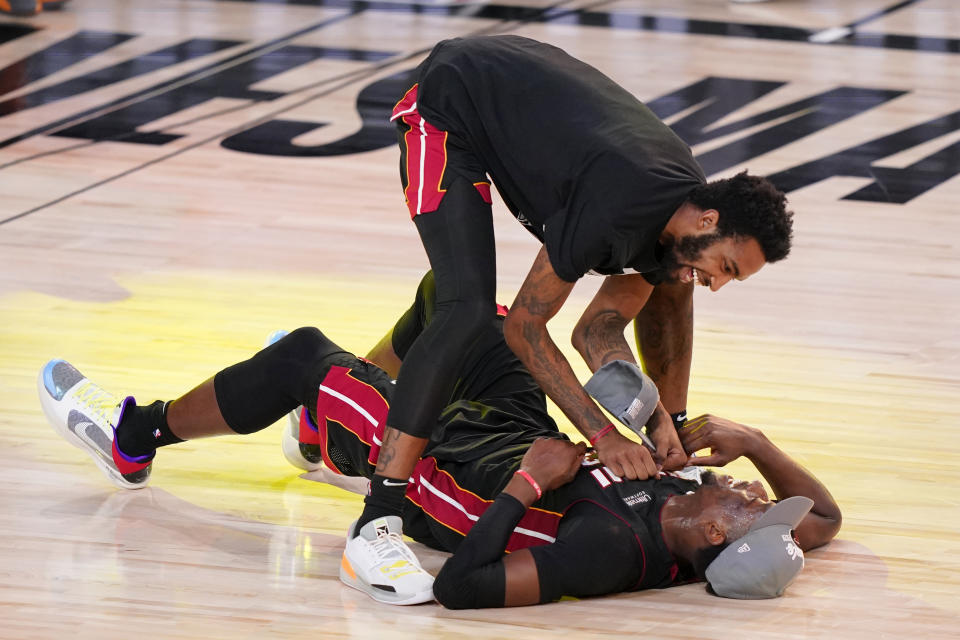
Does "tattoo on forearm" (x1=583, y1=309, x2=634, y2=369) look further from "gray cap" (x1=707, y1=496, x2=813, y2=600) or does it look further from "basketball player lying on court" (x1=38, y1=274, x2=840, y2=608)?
"gray cap" (x1=707, y1=496, x2=813, y2=600)

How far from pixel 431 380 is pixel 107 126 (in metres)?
3.99

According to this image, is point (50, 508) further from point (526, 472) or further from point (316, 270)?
point (316, 270)

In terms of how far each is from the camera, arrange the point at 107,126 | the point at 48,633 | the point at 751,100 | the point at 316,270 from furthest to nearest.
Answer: the point at 751,100 → the point at 107,126 → the point at 316,270 → the point at 48,633

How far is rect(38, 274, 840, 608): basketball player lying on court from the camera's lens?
2.66 meters

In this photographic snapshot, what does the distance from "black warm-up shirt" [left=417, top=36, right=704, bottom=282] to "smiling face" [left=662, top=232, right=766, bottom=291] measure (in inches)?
2.3

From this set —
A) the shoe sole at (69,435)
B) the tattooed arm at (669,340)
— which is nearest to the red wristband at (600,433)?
the tattooed arm at (669,340)

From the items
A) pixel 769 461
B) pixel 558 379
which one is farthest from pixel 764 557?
pixel 558 379

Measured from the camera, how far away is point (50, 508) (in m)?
3.08

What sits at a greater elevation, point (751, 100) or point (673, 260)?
point (673, 260)

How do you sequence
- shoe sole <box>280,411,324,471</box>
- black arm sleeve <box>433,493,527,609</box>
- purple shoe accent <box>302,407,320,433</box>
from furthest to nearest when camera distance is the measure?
1. shoe sole <box>280,411,324,471</box>
2. purple shoe accent <box>302,407,320,433</box>
3. black arm sleeve <box>433,493,527,609</box>

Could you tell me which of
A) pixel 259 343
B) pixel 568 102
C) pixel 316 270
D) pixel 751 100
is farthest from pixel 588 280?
pixel 751 100

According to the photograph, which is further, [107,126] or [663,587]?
[107,126]

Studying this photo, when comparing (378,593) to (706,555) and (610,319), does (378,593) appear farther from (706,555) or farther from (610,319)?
(610,319)

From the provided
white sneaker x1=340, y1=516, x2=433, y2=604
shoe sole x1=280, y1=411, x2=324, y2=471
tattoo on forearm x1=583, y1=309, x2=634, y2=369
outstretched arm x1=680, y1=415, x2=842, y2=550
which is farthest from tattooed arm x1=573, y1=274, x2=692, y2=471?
shoe sole x1=280, y1=411, x2=324, y2=471
